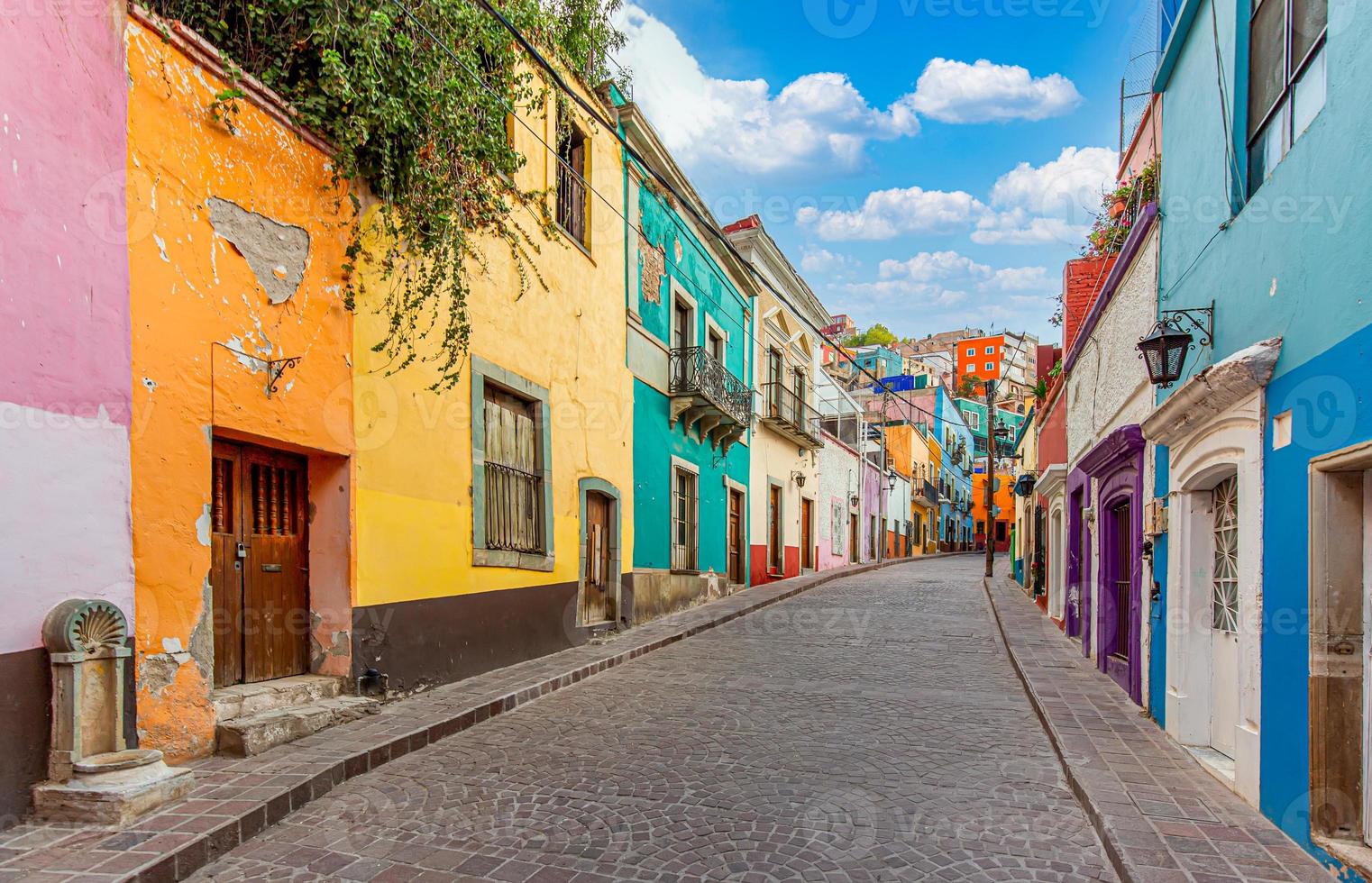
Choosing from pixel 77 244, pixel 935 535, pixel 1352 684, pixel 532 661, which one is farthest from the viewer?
pixel 935 535

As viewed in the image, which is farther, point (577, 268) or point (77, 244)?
point (577, 268)

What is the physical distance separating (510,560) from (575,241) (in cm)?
435

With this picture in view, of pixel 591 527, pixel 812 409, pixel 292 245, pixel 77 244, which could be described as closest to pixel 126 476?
pixel 77 244

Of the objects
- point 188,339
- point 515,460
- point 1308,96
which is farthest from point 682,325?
point 1308,96

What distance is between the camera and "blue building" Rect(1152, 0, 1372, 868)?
11.4 ft

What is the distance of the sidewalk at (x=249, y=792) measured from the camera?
3.41 meters

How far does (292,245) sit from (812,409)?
19079mm

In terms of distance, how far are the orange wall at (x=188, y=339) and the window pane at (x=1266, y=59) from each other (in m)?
6.50

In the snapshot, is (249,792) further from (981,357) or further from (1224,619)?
(981,357)

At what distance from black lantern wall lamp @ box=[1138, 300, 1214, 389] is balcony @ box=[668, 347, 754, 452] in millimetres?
8624

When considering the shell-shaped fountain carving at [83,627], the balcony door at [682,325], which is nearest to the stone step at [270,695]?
the shell-shaped fountain carving at [83,627]

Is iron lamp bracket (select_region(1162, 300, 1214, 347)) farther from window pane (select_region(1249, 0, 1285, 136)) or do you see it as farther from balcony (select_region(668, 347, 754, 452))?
balcony (select_region(668, 347, 754, 452))

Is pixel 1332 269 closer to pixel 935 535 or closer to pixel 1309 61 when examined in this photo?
pixel 1309 61

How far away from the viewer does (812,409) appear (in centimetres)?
2355
